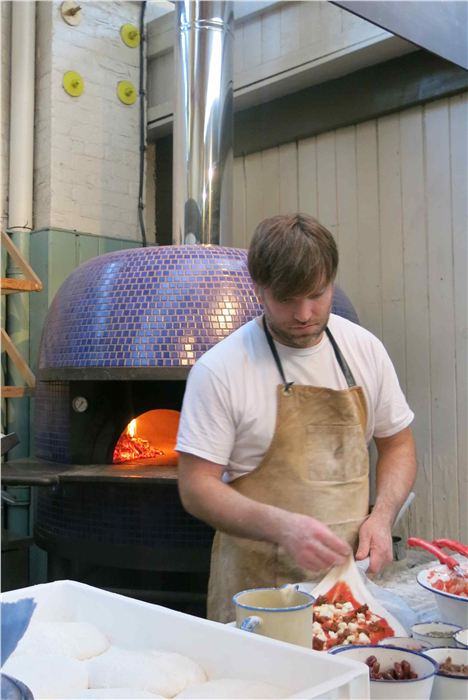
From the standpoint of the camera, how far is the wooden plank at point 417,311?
4055mm

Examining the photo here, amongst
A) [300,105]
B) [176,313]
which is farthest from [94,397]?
[300,105]

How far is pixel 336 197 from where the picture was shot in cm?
451

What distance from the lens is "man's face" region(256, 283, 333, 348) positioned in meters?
1.84

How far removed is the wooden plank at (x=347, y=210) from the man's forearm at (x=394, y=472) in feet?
7.55

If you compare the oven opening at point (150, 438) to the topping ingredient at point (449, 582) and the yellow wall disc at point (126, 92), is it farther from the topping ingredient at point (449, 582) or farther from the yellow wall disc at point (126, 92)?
the yellow wall disc at point (126, 92)

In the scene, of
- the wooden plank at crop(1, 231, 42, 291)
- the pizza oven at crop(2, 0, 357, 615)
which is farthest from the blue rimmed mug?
the wooden plank at crop(1, 231, 42, 291)

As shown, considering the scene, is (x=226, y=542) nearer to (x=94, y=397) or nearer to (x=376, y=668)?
(x=376, y=668)

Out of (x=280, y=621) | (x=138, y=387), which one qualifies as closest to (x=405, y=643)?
(x=280, y=621)

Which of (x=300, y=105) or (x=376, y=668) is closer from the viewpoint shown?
(x=376, y=668)

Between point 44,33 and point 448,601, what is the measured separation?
178 inches

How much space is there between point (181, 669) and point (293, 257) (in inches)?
39.1

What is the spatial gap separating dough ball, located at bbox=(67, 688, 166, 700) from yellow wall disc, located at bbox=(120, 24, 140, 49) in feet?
16.5

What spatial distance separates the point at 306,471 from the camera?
200 cm

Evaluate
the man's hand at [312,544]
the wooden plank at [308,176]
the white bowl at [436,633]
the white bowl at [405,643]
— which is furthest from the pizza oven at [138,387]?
the white bowl at [405,643]
